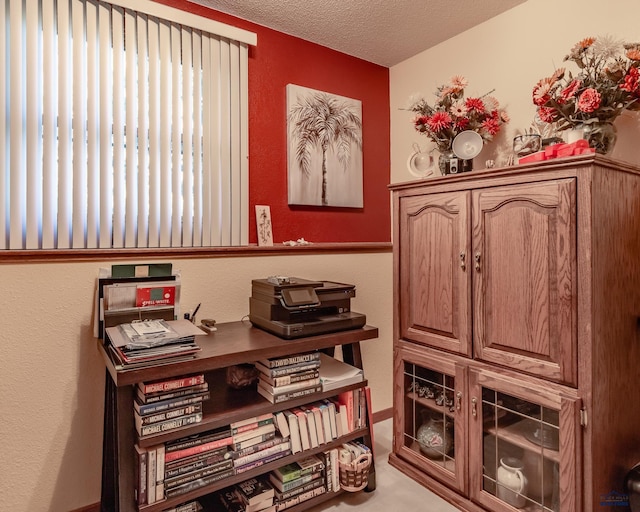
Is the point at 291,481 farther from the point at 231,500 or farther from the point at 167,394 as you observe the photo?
the point at 167,394

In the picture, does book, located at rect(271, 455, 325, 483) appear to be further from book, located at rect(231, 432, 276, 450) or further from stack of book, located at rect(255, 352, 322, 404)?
stack of book, located at rect(255, 352, 322, 404)

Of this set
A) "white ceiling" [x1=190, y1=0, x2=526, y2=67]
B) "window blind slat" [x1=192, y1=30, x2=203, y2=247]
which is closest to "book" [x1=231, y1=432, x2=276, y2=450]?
"window blind slat" [x1=192, y1=30, x2=203, y2=247]

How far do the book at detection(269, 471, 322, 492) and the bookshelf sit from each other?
0.09m

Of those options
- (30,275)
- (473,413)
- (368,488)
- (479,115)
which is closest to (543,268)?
(473,413)

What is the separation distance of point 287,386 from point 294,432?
22 centimetres

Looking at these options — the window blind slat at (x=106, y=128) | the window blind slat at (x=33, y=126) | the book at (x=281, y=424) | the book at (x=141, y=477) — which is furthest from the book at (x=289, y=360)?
the window blind slat at (x=33, y=126)

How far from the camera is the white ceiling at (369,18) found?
7.47 feet

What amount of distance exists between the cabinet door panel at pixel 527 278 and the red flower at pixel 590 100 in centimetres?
36

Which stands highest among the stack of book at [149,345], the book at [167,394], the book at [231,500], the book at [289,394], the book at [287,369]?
the stack of book at [149,345]

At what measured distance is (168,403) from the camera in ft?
5.22

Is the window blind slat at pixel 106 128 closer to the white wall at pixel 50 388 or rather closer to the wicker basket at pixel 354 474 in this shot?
the white wall at pixel 50 388

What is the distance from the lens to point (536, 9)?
2221mm

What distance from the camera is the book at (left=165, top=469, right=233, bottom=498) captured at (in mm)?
1614

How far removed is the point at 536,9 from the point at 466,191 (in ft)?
3.73
